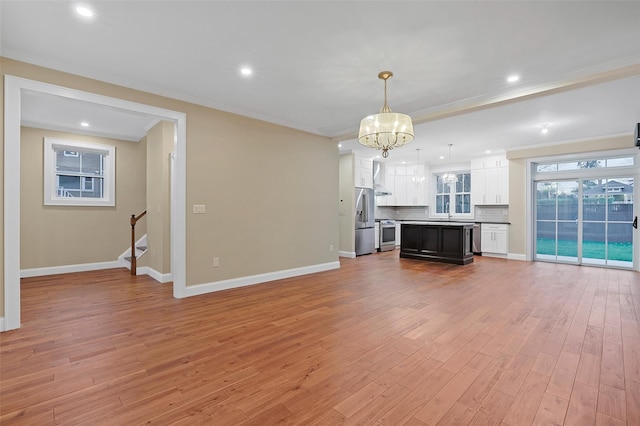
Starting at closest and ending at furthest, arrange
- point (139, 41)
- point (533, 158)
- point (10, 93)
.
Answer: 1. point (139, 41)
2. point (10, 93)
3. point (533, 158)

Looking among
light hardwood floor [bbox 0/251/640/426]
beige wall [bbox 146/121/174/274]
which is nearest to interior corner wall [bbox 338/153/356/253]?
light hardwood floor [bbox 0/251/640/426]

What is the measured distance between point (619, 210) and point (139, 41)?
8.76 m

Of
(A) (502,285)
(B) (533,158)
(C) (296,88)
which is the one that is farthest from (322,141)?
(B) (533,158)

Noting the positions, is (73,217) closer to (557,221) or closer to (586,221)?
(557,221)

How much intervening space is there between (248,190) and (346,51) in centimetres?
265

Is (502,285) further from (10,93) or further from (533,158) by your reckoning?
(10,93)

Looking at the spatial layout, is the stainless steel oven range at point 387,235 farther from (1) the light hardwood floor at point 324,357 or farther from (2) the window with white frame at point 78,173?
(2) the window with white frame at point 78,173

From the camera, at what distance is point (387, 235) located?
28.7 ft

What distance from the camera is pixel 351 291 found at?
14.3 feet

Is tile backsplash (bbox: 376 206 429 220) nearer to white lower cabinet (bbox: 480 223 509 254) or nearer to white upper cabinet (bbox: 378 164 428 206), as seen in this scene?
white upper cabinet (bbox: 378 164 428 206)

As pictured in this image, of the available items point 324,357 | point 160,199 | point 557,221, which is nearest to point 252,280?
point 160,199

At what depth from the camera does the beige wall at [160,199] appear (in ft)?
16.0

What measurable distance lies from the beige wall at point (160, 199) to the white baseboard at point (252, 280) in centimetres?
109

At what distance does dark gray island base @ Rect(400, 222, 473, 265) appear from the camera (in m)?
6.53
